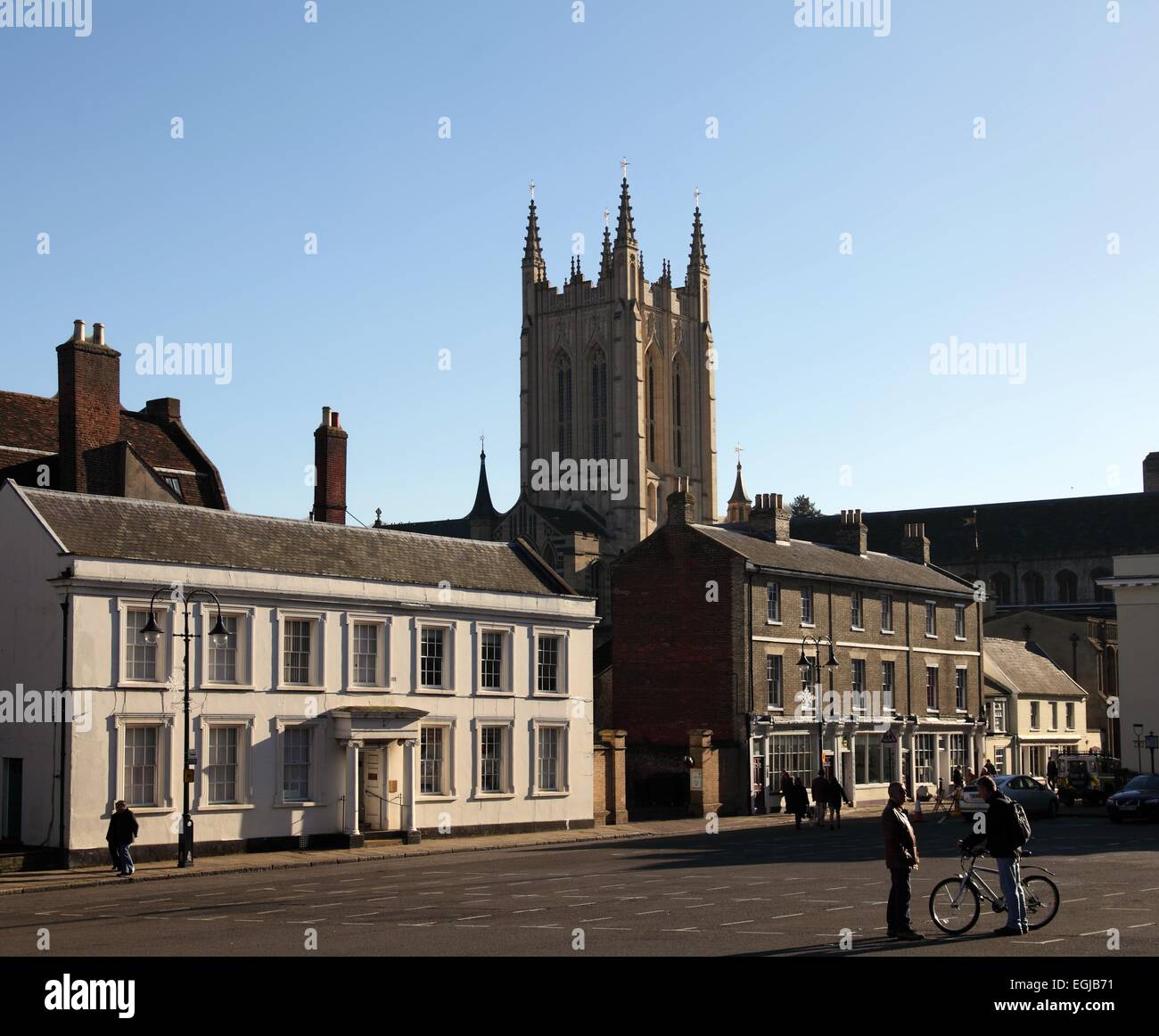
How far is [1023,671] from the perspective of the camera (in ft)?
250

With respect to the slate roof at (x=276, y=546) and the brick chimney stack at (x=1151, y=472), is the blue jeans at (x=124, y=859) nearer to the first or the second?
the slate roof at (x=276, y=546)

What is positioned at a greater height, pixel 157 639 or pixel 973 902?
pixel 157 639

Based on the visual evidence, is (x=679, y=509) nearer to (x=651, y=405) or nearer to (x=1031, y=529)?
(x=1031, y=529)

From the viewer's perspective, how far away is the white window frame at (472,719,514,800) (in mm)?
42562

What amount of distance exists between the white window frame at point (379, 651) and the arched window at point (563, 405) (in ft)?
312

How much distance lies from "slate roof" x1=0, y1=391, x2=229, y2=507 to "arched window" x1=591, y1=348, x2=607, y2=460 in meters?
79.0

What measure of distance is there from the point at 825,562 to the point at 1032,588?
62470mm

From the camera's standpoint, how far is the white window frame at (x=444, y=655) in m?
41.3

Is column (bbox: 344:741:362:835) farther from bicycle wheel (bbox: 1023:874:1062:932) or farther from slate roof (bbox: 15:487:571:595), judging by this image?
bicycle wheel (bbox: 1023:874:1062:932)

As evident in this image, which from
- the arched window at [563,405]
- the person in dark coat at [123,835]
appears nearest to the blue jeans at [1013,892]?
the person in dark coat at [123,835]

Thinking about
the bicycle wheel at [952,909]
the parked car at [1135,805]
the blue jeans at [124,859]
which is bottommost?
the parked car at [1135,805]

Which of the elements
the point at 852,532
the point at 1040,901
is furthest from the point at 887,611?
the point at 1040,901
